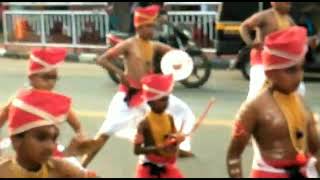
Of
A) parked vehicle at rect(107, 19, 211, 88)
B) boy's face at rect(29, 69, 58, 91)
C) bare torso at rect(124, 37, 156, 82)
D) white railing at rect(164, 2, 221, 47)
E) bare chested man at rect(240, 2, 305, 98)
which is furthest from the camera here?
white railing at rect(164, 2, 221, 47)

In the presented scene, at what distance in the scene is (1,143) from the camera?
6.31 metres

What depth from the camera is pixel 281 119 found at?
508 centimetres

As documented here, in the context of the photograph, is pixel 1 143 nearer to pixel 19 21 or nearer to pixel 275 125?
pixel 275 125

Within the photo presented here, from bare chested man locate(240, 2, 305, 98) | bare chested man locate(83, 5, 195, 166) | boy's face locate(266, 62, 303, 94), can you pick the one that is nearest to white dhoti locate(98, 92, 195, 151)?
bare chested man locate(83, 5, 195, 166)

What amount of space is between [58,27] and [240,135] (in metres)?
14.8

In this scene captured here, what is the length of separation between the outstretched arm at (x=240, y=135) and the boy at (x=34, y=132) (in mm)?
1307

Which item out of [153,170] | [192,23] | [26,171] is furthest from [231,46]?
[26,171]

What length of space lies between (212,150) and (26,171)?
18.8 feet

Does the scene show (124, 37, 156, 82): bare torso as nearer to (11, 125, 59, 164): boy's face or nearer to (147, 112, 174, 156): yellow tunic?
(147, 112, 174, 156): yellow tunic

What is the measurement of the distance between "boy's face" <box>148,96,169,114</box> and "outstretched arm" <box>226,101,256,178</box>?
1.93 m

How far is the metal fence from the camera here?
19047mm

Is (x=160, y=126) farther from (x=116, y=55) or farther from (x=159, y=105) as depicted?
(x=116, y=55)

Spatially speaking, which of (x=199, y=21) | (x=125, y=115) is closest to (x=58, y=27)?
(x=199, y=21)

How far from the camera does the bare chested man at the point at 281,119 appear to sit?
5020 millimetres
